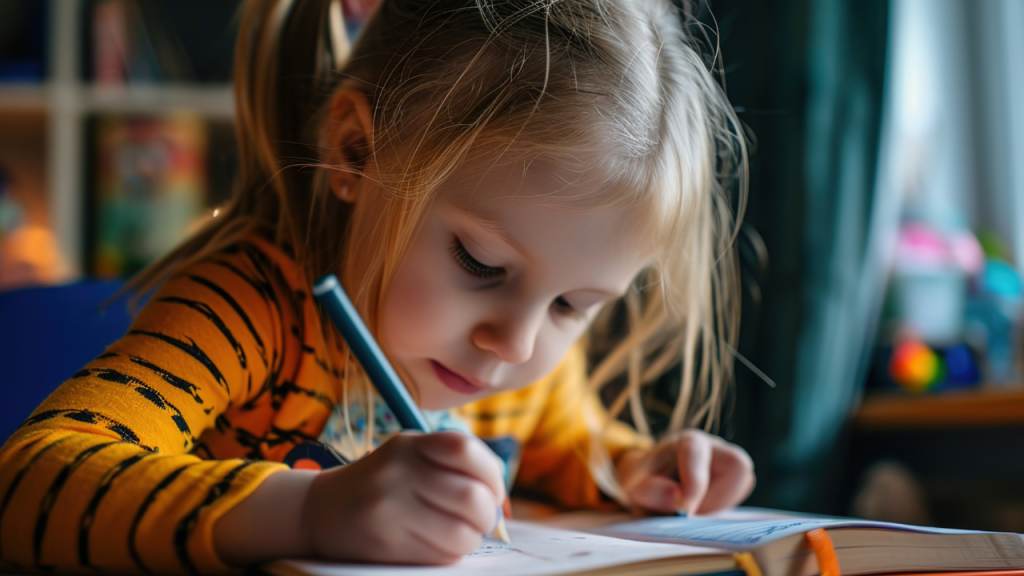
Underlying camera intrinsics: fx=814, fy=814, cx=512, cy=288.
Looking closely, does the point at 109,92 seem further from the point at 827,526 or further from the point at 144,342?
the point at 827,526

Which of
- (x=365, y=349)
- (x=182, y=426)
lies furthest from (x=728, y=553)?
(x=182, y=426)

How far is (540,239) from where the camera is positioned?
48 centimetres

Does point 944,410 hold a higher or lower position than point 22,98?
lower

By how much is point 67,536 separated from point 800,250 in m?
0.85

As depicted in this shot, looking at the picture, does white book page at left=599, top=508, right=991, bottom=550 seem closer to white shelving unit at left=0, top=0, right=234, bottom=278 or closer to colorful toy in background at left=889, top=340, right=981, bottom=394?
colorful toy in background at left=889, top=340, right=981, bottom=394

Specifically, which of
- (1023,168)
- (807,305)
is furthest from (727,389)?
(1023,168)

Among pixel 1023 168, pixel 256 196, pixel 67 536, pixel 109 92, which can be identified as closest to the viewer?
pixel 67 536

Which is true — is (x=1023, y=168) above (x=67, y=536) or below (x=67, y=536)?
below

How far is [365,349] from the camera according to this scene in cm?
41

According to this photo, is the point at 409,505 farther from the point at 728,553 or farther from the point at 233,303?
the point at 233,303

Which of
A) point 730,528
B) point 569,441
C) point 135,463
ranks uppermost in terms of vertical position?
point 135,463

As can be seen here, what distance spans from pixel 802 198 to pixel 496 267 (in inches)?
23.8

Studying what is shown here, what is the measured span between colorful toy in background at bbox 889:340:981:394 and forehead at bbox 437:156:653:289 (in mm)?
833

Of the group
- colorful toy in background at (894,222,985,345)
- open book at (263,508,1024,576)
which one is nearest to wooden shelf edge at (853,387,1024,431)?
colorful toy in background at (894,222,985,345)
